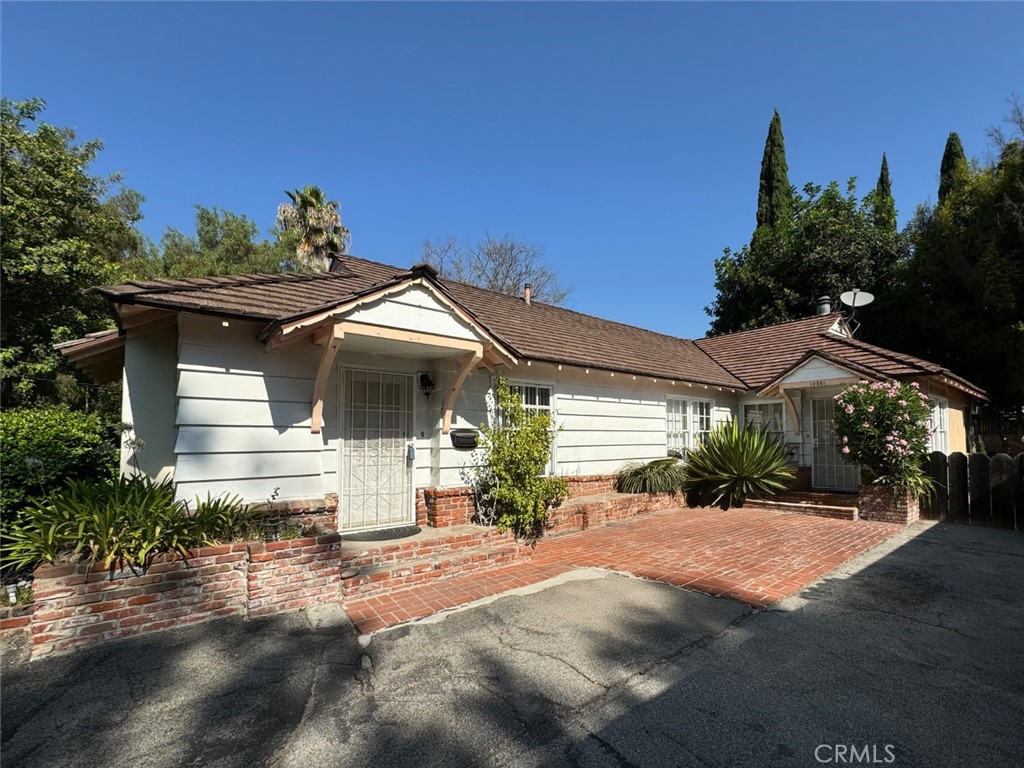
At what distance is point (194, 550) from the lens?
15.0 ft

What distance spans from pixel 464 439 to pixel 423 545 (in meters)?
1.90

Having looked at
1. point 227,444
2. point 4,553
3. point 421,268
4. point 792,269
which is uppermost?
point 792,269

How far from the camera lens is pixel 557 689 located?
347 cm

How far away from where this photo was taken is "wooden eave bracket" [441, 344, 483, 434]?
22.6ft

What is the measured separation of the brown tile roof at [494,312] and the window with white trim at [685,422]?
0.82 metres

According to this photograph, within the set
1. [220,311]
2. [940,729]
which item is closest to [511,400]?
[220,311]

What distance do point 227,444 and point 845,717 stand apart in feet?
20.8

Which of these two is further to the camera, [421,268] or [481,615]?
[421,268]

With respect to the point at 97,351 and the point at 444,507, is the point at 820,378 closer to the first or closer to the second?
the point at 444,507

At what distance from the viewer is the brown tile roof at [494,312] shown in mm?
5645

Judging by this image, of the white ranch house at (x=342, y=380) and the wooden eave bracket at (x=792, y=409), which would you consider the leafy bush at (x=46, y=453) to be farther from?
the wooden eave bracket at (x=792, y=409)

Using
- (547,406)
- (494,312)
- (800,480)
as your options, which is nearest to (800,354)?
(800,480)

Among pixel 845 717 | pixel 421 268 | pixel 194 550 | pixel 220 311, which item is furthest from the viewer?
pixel 421 268

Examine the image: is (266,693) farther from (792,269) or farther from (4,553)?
(792,269)
